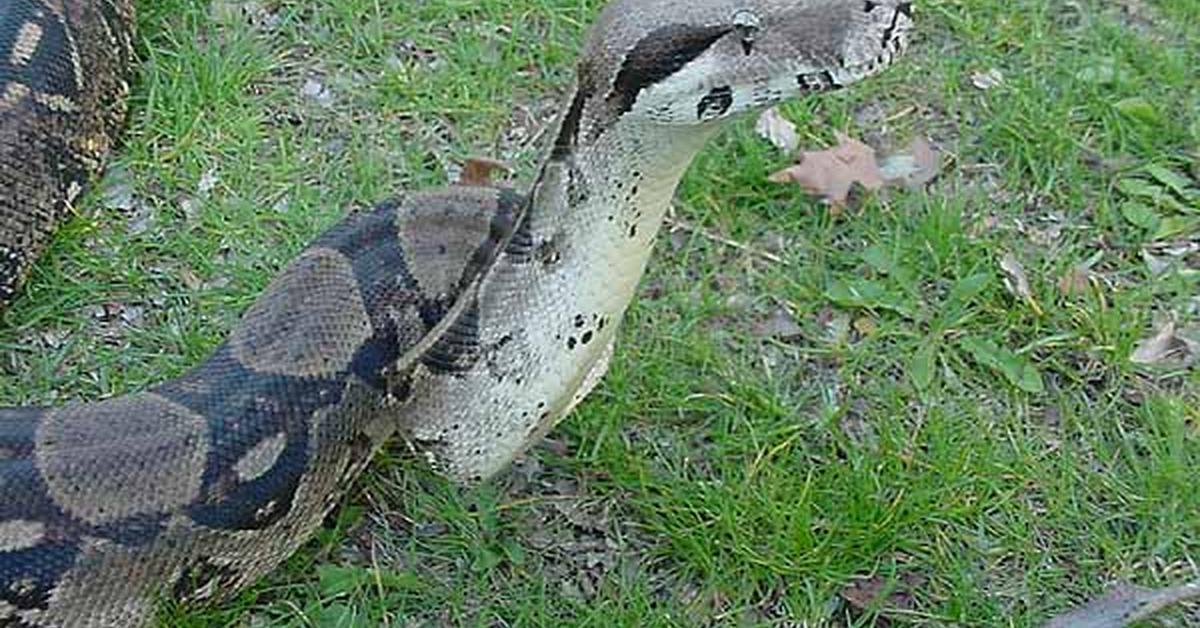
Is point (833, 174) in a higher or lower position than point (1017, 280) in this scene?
higher

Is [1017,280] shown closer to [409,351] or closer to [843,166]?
[843,166]

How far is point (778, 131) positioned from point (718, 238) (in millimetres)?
576

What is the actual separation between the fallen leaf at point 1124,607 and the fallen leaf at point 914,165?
187 centimetres

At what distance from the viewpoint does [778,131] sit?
625 cm

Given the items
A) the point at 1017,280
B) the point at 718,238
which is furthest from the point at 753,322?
the point at 1017,280

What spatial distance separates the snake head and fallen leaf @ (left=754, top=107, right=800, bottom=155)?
1.94 metres

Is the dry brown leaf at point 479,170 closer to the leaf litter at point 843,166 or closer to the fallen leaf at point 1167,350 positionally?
the leaf litter at point 843,166

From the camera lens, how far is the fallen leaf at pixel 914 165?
614 centimetres

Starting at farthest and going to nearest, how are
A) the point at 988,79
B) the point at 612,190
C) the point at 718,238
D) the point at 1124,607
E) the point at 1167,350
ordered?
1. the point at 988,79
2. the point at 718,238
3. the point at 1167,350
4. the point at 1124,607
5. the point at 612,190

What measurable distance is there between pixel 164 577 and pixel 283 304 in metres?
0.88

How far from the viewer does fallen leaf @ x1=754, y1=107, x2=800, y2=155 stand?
20.4ft

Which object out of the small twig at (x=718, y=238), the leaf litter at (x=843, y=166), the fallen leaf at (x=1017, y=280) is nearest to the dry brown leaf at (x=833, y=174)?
the leaf litter at (x=843, y=166)

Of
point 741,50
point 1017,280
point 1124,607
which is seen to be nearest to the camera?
point 741,50

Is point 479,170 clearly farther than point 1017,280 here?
Yes
